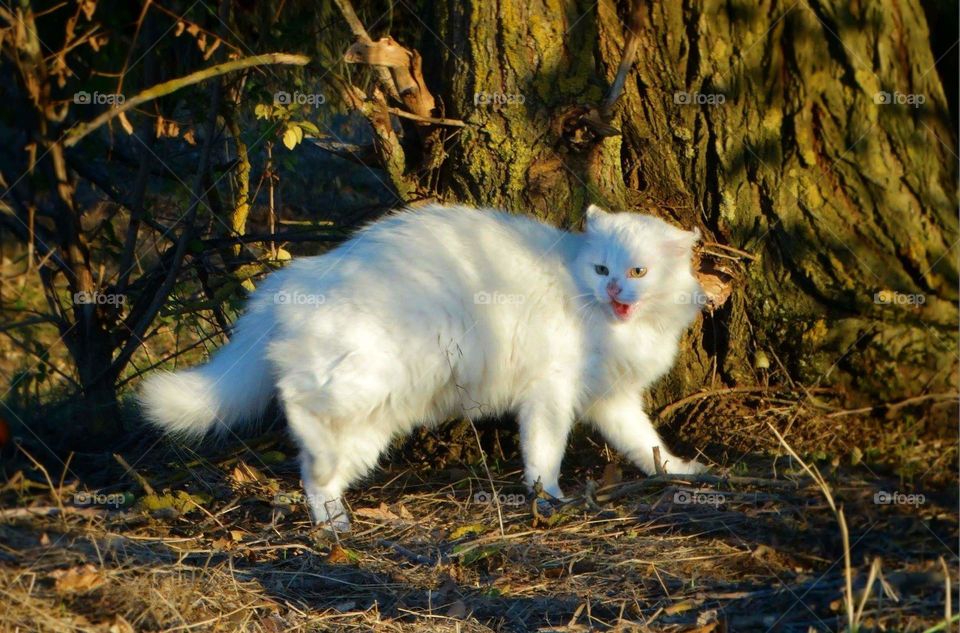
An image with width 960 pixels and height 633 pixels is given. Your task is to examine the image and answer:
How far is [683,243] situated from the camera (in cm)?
462

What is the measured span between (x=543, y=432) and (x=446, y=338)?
62 centimetres

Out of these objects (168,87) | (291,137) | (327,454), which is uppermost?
(168,87)

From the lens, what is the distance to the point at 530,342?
4.69 meters

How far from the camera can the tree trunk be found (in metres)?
4.66

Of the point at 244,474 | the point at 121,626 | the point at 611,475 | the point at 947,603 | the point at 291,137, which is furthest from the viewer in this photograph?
the point at 291,137

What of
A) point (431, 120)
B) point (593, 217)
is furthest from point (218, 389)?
point (593, 217)

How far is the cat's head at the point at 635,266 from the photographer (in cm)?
460

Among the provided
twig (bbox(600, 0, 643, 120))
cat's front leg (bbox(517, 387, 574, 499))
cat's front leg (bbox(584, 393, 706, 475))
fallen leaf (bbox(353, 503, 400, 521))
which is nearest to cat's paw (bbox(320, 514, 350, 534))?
fallen leaf (bbox(353, 503, 400, 521))

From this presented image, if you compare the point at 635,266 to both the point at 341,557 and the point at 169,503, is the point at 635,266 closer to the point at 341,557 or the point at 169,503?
the point at 341,557

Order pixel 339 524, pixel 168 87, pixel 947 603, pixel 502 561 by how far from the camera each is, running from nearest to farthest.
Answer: pixel 947 603
pixel 502 561
pixel 339 524
pixel 168 87

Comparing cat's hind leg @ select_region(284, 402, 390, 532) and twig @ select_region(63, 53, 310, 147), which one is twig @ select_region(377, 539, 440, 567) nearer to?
cat's hind leg @ select_region(284, 402, 390, 532)

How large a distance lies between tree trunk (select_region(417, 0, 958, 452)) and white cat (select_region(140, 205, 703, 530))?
1.24 feet

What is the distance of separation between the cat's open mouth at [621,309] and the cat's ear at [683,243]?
323 mm

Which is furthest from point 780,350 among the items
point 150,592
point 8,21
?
point 8,21
